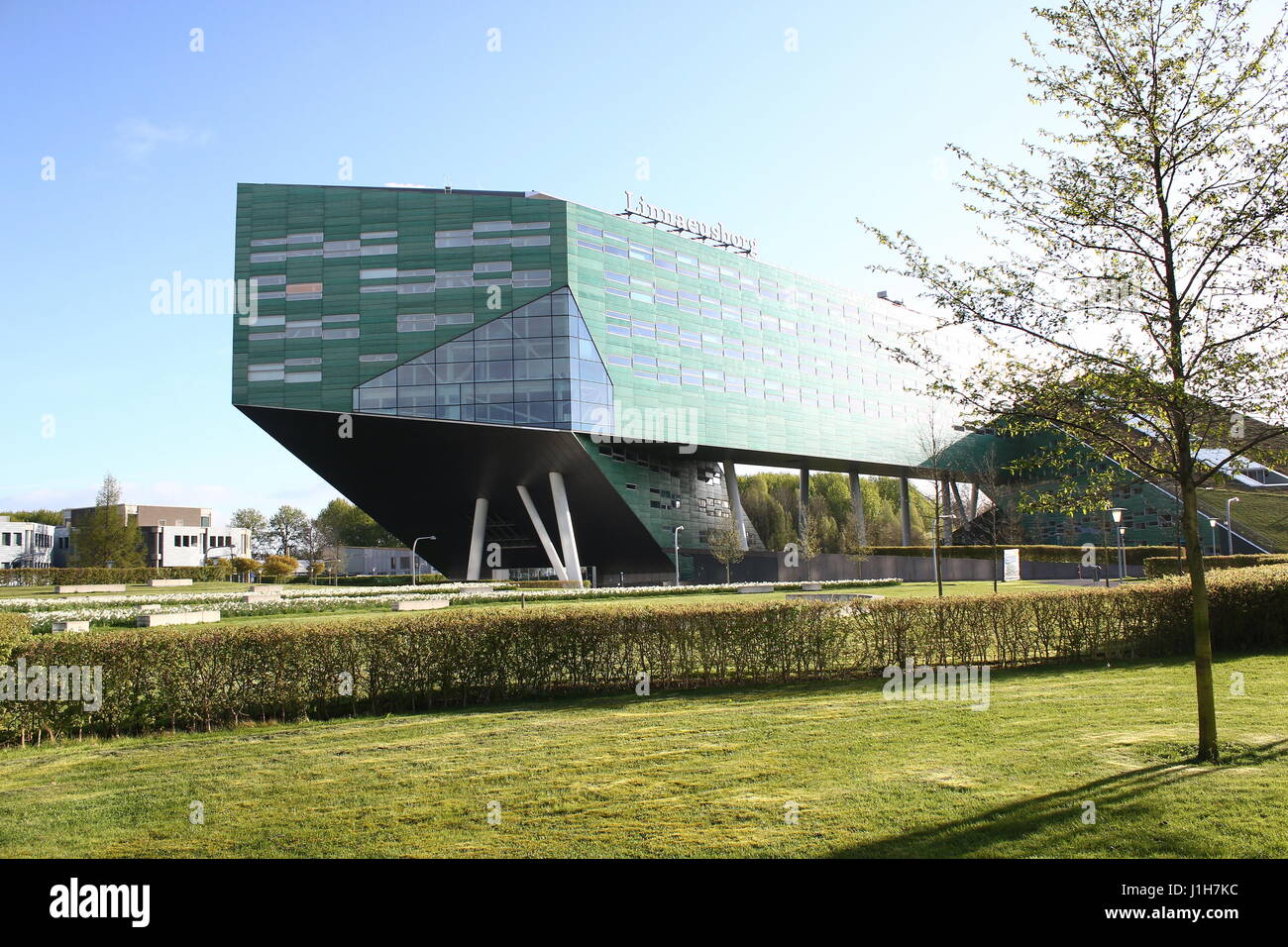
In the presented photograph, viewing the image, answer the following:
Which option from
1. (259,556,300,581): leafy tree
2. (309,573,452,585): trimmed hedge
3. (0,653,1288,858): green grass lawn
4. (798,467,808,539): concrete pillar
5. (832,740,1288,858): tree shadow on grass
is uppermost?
(798,467,808,539): concrete pillar

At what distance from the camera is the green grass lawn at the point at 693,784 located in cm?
646

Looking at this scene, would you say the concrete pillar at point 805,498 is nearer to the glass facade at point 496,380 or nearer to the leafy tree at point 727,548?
the leafy tree at point 727,548

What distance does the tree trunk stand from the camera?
27.0 ft

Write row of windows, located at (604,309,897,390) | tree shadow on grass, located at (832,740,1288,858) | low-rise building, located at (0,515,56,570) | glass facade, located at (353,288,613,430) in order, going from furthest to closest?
low-rise building, located at (0,515,56,570)
row of windows, located at (604,309,897,390)
glass facade, located at (353,288,613,430)
tree shadow on grass, located at (832,740,1288,858)

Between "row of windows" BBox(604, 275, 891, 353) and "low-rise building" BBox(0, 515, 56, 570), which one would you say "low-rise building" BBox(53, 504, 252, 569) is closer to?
"low-rise building" BBox(0, 515, 56, 570)

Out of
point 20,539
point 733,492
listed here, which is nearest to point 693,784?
point 733,492

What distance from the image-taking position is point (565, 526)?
172 ft

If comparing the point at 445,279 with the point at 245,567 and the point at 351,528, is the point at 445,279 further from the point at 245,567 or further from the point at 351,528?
the point at 351,528

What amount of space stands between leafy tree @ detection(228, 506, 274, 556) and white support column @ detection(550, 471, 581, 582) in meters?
88.8

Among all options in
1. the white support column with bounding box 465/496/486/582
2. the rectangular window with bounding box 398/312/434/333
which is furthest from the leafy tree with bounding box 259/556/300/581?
the rectangular window with bounding box 398/312/434/333

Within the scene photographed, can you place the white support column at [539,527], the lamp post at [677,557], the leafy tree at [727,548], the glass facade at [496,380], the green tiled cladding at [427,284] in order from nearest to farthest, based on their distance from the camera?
the glass facade at [496,380], the green tiled cladding at [427,284], the white support column at [539,527], the lamp post at [677,557], the leafy tree at [727,548]

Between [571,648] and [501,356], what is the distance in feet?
122

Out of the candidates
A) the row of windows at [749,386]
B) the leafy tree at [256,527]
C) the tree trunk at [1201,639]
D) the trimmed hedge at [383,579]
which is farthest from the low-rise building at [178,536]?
the tree trunk at [1201,639]

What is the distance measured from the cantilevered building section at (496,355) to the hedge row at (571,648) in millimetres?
35198
